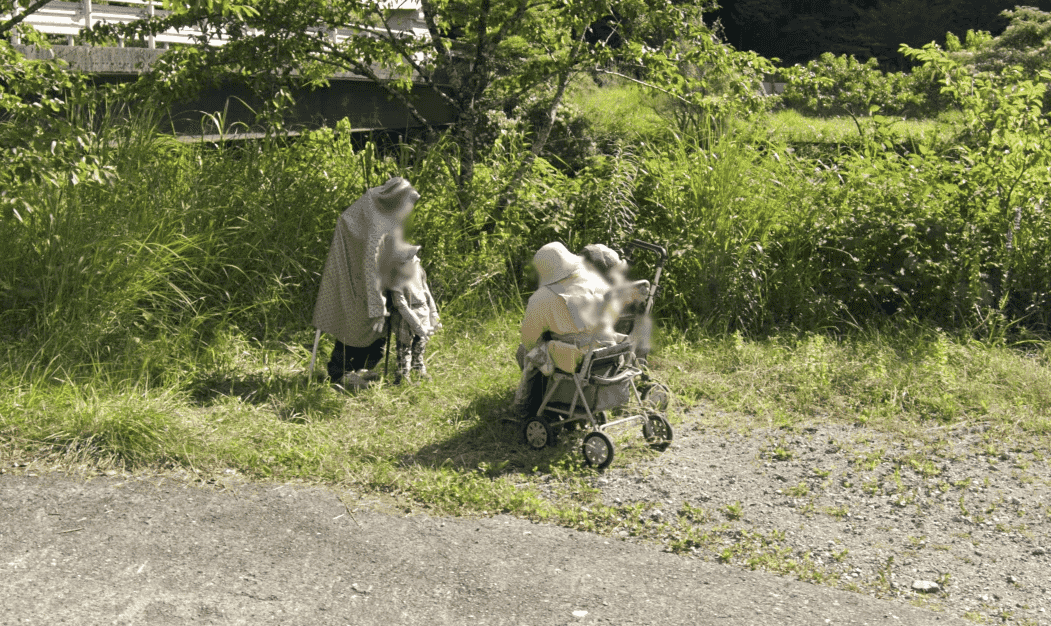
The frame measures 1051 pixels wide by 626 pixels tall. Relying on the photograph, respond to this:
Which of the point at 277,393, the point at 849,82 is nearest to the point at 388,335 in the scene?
the point at 277,393

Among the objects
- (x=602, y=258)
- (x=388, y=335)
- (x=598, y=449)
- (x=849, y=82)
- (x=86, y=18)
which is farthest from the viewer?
(x=86, y=18)

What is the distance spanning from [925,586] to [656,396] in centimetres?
233

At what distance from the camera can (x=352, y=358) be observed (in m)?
7.03

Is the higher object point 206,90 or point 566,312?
point 206,90

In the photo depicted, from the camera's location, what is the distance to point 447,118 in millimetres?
15367

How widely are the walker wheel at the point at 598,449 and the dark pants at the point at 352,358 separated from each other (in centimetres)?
198

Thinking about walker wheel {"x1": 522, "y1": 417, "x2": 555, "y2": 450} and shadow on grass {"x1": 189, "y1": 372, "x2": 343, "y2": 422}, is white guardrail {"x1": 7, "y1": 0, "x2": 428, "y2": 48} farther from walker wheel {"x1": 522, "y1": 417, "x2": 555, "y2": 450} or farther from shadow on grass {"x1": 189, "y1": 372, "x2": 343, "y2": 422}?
walker wheel {"x1": 522, "y1": 417, "x2": 555, "y2": 450}

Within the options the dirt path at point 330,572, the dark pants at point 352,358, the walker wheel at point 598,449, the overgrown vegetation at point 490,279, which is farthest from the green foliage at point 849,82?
the dirt path at point 330,572

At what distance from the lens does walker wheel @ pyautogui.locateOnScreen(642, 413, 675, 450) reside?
19.6 ft

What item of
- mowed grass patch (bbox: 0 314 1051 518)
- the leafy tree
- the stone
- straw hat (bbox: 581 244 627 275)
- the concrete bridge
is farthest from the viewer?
the concrete bridge

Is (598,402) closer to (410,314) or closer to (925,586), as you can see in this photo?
(410,314)

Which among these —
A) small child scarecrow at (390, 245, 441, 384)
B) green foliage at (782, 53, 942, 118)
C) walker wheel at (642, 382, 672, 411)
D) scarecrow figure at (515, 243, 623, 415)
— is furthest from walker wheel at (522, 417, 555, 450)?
green foliage at (782, 53, 942, 118)

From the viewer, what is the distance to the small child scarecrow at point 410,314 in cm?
665

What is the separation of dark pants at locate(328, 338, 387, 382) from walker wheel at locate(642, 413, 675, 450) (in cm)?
206
